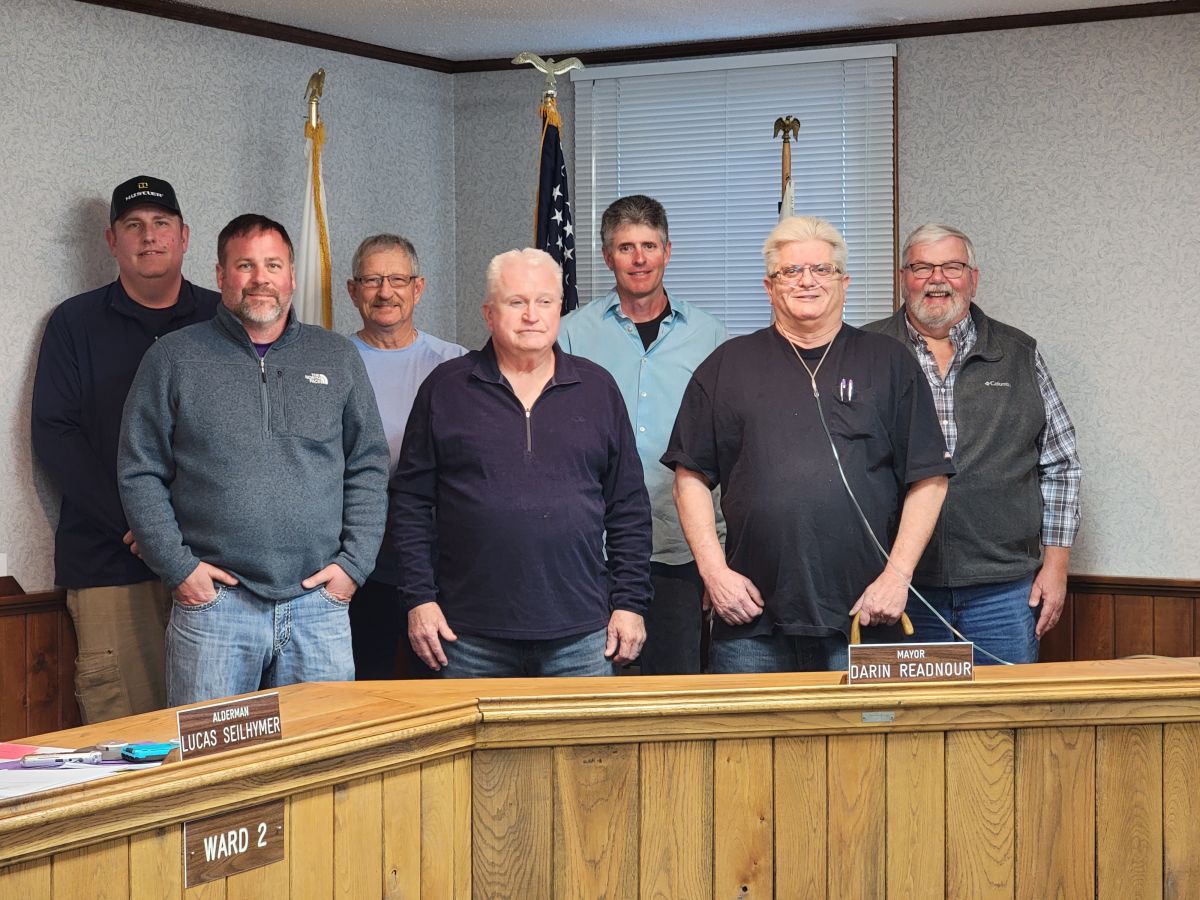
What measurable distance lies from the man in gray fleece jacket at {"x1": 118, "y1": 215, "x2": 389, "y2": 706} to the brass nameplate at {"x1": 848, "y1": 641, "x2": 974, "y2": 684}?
1.15 metres

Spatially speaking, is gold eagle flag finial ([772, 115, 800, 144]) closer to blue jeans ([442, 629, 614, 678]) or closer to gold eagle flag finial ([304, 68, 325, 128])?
gold eagle flag finial ([304, 68, 325, 128])

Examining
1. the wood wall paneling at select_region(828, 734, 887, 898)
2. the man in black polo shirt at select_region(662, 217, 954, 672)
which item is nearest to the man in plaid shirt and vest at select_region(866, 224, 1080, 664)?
the man in black polo shirt at select_region(662, 217, 954, 672)

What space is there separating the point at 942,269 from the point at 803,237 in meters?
0.67

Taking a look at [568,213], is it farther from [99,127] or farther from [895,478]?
[895,478]

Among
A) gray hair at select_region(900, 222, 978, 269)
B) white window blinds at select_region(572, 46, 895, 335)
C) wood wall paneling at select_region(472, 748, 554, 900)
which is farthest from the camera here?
white window blinds at select_region(572, 46, 895, 335)

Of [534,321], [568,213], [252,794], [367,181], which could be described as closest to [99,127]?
[367,181]

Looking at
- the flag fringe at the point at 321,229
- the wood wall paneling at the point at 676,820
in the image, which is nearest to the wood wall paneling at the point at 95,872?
the wood wall paneling at the point at 676,820

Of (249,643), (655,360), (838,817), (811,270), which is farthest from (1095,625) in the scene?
(249,643)

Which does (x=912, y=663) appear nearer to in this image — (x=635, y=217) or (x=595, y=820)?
(x=595, y=820)

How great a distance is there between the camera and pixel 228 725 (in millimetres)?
1673

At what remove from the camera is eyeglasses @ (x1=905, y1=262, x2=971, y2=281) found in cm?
314

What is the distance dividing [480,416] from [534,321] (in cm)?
22

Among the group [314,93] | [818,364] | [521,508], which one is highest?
[314,93]

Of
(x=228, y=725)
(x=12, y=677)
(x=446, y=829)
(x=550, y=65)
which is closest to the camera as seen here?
(x=228, y=725)
